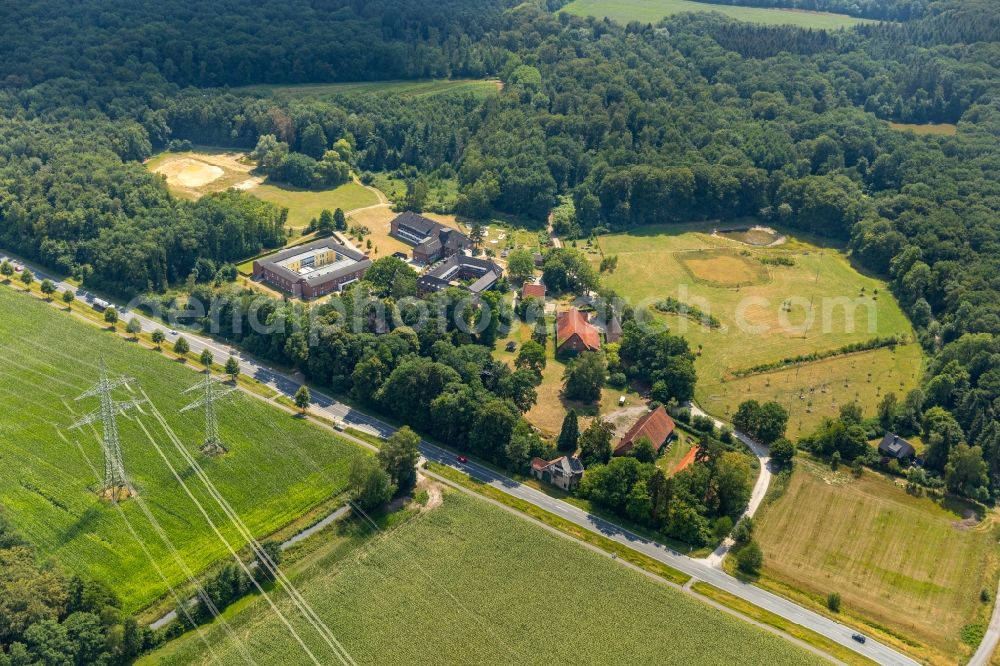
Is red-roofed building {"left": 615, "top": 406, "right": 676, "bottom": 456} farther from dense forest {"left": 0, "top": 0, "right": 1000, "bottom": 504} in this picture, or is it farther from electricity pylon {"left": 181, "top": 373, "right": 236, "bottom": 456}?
electricity pylon {"left": 181, "top": 373, "right": 236, "bottom": 456}

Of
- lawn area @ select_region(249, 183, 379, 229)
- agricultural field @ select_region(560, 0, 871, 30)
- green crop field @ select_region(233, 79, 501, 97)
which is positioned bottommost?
lawn area @ select_region(249, 183, 379, 229)

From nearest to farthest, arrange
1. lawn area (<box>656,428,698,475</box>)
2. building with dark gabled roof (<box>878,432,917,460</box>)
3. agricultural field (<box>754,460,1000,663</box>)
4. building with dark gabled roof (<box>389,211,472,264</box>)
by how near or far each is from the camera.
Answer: agricultural field (<box>754,460,1000,663</box>), lawn area (<box>656,428,698,475</box>), building with dark gabled roof (<box>878,432,917,460</box>), building with dark gabled roof (<box>389,211,472,264</box>)

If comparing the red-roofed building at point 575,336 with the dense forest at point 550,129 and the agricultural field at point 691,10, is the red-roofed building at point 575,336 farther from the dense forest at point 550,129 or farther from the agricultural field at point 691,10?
the agricultural field at point 691,10

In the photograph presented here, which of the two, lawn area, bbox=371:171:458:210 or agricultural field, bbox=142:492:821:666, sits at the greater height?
lawn area, bbox=371:171:458:210

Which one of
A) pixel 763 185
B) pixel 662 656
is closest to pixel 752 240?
pixel 763 185

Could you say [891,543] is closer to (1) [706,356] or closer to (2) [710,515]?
(2) [710,515]

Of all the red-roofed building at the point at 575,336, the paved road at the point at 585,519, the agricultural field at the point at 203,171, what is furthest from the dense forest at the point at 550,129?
the red-roofed building at the point at 575,336

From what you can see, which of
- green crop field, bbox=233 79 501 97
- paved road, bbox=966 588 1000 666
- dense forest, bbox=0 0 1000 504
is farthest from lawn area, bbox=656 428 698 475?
green crop field, bbox=233 79 501 97
